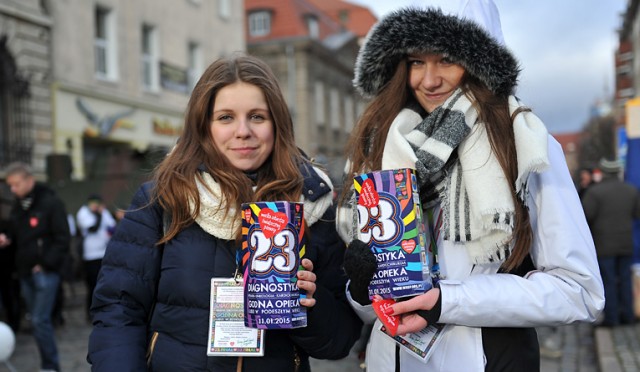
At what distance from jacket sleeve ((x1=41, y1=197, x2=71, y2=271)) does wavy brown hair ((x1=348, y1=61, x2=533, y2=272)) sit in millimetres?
5329

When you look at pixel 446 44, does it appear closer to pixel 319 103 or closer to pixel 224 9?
pixel 224 9

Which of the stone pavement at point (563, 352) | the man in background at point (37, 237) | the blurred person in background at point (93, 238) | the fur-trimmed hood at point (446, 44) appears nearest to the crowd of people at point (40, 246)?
the man in background at point (37, 237)

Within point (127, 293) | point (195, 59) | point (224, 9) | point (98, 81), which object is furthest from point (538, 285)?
point (224, 9)

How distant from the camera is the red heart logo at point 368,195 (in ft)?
5.61

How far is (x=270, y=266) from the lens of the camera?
177 cm

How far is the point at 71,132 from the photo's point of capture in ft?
50.5

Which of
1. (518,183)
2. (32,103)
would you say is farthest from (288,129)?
(32,103)

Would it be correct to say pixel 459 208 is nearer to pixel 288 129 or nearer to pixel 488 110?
pixel 488 110

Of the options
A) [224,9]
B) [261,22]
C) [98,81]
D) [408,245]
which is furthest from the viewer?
[261,22]

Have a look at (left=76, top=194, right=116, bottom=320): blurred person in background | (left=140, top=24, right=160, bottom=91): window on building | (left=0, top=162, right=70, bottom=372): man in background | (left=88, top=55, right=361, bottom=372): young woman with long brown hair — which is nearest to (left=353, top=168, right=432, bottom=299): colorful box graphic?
(left=88, top=55, right=361, bottom=372): young woman with long brown hair

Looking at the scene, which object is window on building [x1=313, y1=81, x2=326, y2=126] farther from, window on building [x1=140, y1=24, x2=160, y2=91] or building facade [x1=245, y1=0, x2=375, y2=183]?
window on building [x1=140, y1=24, x2=160, y2=91]

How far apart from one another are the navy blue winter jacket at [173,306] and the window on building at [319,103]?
103 feet

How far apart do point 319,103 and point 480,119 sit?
107ft

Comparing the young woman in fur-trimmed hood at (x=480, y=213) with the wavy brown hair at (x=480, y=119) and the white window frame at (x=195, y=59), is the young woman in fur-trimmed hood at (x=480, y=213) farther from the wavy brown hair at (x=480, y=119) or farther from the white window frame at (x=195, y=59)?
the white window frame at (x=195, y=59)
